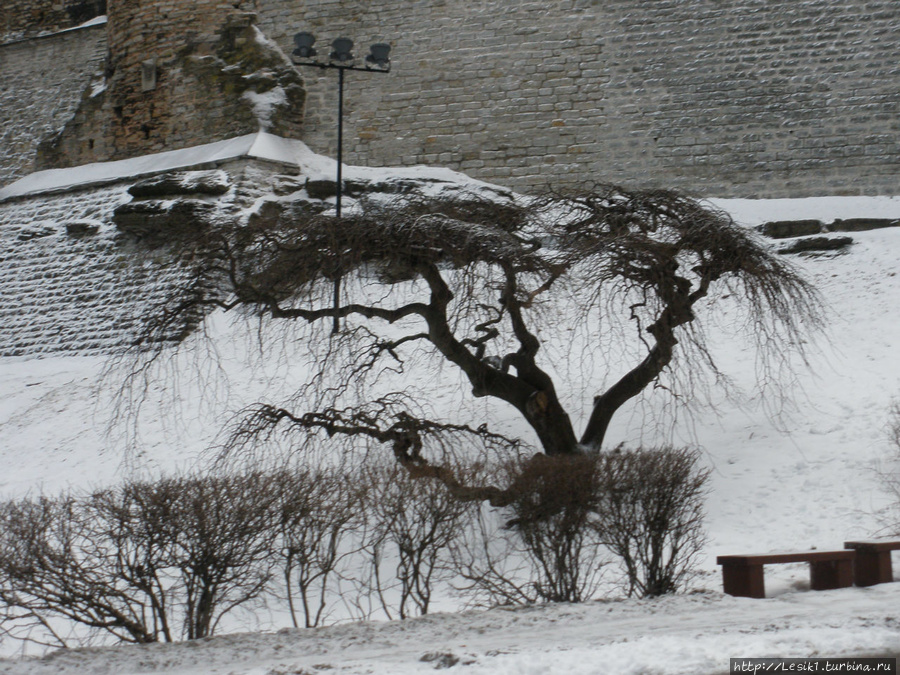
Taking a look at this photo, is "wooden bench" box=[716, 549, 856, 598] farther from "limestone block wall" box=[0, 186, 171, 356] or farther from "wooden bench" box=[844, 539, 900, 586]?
"limestone block wall" box=[0, 186, 171, 356]

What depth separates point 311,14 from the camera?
1945cm

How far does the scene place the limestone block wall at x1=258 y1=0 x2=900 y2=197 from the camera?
17016 mm

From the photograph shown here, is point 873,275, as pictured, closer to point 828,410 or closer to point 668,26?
point 828,410

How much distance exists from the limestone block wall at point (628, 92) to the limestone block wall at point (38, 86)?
675 centimetres

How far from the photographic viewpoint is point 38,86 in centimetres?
2475

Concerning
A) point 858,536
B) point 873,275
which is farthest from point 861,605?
point 873,275

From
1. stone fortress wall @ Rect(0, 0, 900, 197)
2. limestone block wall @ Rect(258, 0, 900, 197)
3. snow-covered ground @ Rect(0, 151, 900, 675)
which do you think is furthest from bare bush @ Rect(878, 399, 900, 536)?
stone fortress wall @ Rect(0, 0, 900, 197)

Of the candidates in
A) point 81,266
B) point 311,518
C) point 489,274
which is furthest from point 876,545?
point 81,266

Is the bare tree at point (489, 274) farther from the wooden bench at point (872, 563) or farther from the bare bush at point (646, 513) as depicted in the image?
the wooden bench at point (872, 563)

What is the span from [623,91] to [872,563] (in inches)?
486

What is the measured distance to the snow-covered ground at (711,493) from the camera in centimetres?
548

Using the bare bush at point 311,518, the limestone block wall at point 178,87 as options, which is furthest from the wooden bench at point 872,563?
the limestone block wall at point 178,87

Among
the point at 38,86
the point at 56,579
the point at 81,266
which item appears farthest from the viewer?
the point at 38,86

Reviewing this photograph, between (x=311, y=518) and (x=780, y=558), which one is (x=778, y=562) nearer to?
(x=780, y=558)
